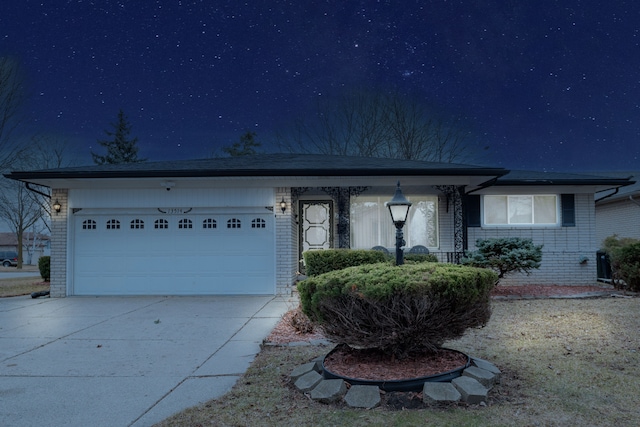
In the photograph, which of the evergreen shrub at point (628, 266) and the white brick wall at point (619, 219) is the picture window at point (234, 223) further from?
the white brick wall at point (619, 219)

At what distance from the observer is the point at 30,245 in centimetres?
4331

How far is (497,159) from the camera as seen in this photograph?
2481 cm

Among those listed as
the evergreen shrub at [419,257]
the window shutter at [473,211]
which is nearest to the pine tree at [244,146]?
the window shutter at [473,211]

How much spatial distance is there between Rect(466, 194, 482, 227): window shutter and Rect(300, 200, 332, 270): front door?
382cm

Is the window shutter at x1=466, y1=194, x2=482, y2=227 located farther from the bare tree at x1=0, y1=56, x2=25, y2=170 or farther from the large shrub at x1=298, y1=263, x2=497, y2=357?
the bare tree at x1=0, y1=56, x2=25, y2=170

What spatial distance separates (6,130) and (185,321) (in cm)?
1444

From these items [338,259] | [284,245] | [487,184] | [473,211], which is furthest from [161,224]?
[487,184]

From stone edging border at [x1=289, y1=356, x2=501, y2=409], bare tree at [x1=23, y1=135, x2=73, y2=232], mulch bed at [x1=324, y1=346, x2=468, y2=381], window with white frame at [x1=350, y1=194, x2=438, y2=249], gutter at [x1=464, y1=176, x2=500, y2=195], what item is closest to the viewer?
stone edging border at [x1=289, y1=356, x2=501, y2=409]

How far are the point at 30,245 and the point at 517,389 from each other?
160ft

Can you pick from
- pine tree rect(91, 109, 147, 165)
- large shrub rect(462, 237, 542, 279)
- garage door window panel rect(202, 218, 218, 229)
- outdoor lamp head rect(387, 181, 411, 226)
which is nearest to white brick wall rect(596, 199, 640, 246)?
large shrub rect(462, 237, 542, 279)

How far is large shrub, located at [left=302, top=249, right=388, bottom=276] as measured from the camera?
9570mm

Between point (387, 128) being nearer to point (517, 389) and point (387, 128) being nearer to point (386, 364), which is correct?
point (386, 364)

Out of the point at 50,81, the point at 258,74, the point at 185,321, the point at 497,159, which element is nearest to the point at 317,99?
the point at 258,74

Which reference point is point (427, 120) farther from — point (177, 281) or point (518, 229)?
point (177, 281)
